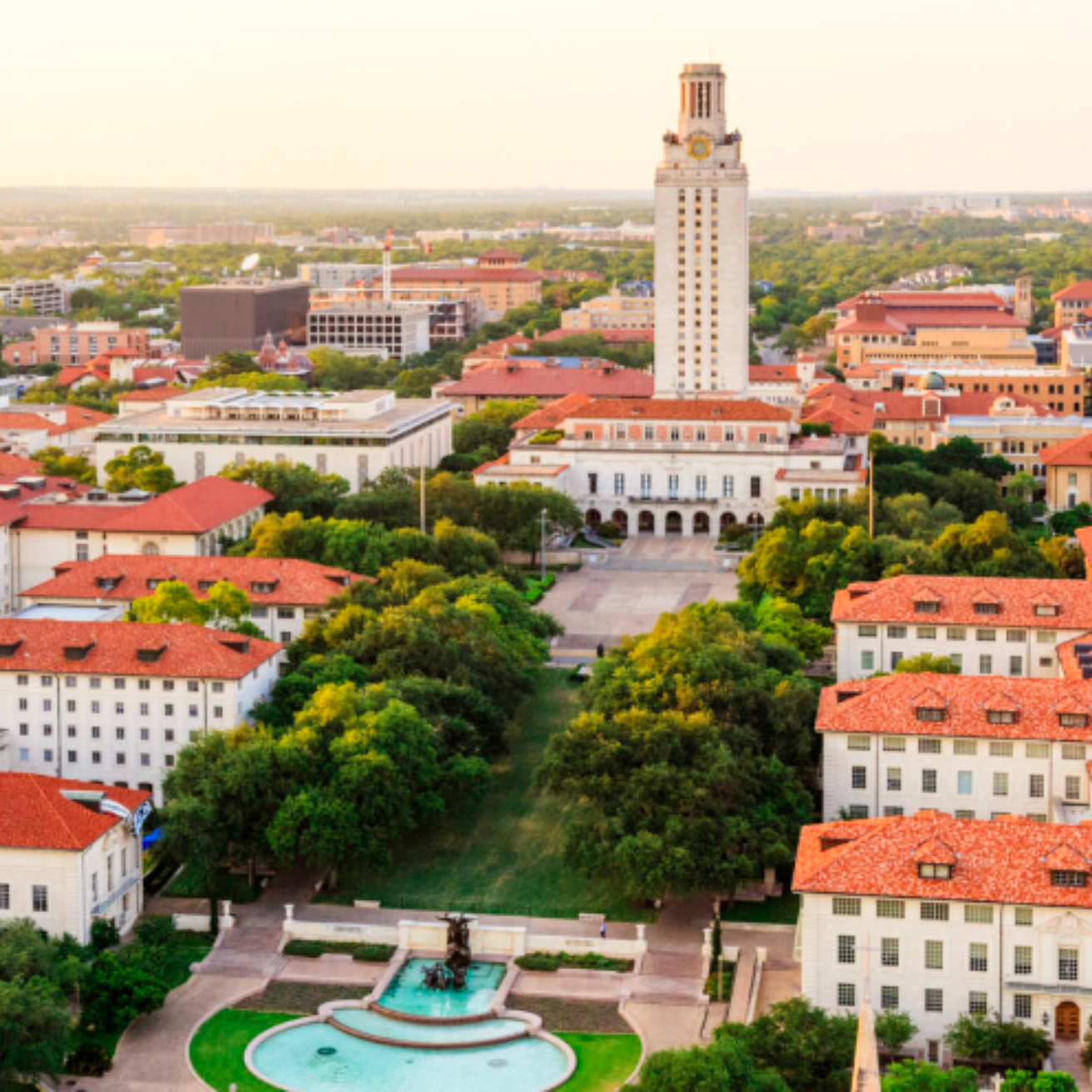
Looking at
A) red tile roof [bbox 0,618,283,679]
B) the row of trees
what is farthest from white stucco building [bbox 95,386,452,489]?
the row of trees

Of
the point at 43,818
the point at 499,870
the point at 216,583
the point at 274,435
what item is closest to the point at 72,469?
the point at 274,435

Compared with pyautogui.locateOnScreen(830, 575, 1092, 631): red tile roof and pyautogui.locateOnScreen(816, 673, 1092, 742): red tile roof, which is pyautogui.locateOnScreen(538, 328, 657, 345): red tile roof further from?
pyautogui.locateOnScreen(816, 673, 1092, 742): red tile roof

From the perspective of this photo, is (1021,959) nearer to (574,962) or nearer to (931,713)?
(574,962)

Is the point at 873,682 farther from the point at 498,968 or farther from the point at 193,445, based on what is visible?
the point at 193,445

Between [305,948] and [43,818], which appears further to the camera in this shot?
[305,948]

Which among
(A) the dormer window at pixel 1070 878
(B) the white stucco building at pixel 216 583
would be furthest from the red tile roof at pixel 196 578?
(A) the dormer window at pixel 1070 878

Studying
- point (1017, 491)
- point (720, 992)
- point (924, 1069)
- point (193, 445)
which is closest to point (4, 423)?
point (193, 445)
